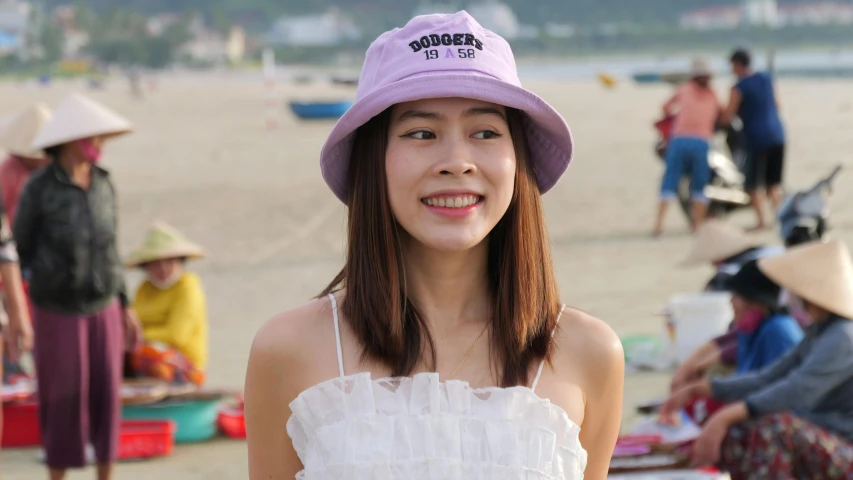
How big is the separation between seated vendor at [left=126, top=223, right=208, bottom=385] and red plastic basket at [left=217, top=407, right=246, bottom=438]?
0.85ft

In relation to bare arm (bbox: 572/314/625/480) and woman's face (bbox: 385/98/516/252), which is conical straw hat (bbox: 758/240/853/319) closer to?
bare arm (bbox: 572/314/625/480)

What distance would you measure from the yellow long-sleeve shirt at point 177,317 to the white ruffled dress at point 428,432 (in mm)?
4164

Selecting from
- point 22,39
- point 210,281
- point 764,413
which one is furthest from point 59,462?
point 22,39

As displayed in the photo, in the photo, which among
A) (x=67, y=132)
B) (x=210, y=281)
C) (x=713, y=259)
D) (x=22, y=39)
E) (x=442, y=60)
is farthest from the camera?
(x=22, y=39)

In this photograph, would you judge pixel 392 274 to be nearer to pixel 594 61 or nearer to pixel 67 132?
pixel 67 132

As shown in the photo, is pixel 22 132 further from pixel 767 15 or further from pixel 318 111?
pixel 767 15

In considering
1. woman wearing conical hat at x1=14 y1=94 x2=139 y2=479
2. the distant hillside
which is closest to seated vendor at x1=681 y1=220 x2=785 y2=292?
woman wearing conical hat at x1=14 y1=94 x2=139 y2=479

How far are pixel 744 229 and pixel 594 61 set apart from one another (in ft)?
274

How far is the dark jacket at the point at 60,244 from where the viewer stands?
15.5 feet

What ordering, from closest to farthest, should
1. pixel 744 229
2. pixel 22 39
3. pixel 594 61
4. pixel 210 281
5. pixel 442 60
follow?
1. pixel 442 60
2. pixel 210 281
3. pixel 744 229
4. pixel 594 61
5. pixel 22 39

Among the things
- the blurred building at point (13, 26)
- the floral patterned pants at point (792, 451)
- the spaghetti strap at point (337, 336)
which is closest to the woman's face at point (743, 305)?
the floral patterned pants at point (792, 451)

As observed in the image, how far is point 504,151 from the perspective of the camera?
1.81 meters

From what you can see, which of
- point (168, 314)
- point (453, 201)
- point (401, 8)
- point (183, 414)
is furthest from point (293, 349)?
point (401, 8)

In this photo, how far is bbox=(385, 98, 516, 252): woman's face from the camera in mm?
1768
